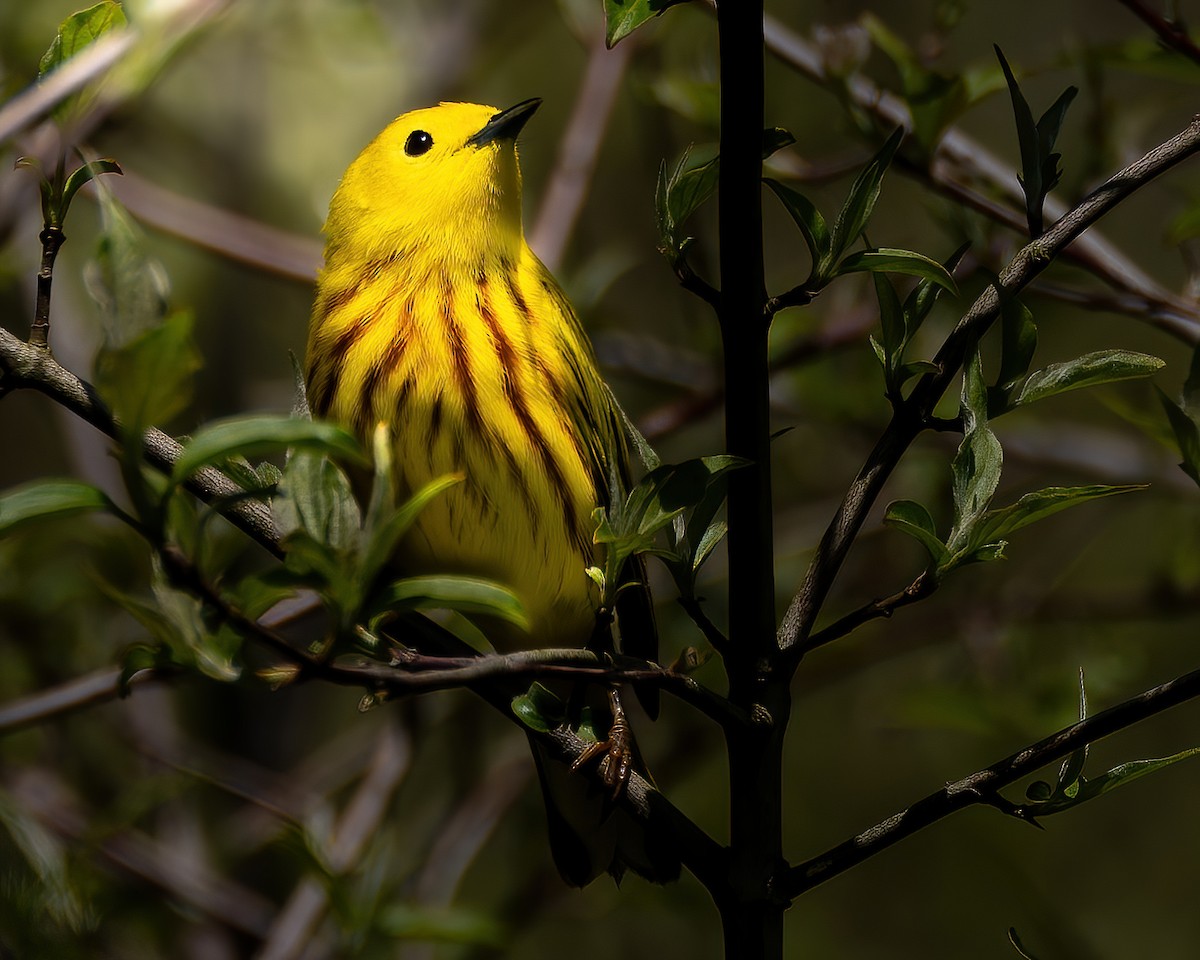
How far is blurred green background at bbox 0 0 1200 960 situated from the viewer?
96.3 inches

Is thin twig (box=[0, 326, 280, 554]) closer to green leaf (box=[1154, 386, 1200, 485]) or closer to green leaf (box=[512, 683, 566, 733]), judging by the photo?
green leaf (box=[512, 683, 566, 733])

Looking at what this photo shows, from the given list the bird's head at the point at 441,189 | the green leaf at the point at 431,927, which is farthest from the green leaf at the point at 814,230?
the green leaf at the point at 431,927

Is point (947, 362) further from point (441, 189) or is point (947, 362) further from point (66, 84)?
point (441, 189)

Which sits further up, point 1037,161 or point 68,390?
point 1037,161

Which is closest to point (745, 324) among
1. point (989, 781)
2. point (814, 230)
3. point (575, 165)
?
point (814, 230)

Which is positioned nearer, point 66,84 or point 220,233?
point 66,84

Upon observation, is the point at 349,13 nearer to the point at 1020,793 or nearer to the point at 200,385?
the point at 200,385

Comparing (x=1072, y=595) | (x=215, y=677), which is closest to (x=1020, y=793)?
(x=1072, y=595)

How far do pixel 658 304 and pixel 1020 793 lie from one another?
2.03 m

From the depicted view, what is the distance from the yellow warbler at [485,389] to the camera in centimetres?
194

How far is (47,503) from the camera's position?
0.95 meters

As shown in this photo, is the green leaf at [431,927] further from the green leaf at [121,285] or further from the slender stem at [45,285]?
the green leaf at [121,285]

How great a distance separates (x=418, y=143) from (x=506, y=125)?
219 millimetres

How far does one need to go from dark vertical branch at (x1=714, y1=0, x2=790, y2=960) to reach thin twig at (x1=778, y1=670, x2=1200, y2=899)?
0.05 m
